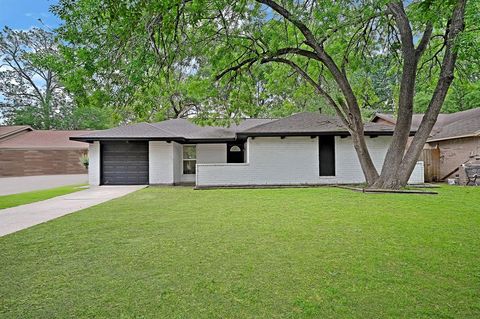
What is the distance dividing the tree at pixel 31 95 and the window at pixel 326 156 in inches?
1040

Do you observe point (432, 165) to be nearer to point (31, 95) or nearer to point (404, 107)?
point (404, 107)

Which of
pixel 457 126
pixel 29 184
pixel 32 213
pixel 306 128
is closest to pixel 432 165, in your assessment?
pixel 457 126

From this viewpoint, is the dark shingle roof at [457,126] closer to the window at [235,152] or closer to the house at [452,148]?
the house at [452,148]

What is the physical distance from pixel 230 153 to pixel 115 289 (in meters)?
14.5

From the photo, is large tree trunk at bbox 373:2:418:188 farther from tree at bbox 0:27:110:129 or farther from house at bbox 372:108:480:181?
tree at bbox 0:27:110:129

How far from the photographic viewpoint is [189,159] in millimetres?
17484

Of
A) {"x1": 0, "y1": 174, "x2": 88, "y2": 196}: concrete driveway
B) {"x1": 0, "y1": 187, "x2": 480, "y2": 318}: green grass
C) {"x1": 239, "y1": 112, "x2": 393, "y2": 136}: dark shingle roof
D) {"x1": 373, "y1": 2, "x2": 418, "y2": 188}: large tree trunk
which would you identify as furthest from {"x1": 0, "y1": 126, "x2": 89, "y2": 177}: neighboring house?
{"x1": 373, "y1": 2, "x2": 418, "y2": 188}: large tree trunk

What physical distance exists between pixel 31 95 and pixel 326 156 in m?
36.9

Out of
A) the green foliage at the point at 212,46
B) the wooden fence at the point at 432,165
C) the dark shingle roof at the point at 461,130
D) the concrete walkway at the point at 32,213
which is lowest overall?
the concrete walkway at the point at 32,213

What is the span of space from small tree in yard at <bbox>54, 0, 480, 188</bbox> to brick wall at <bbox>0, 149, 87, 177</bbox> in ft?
72.0

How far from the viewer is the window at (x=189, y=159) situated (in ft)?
57.2

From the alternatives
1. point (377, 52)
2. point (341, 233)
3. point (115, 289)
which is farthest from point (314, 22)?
point (115, 289)

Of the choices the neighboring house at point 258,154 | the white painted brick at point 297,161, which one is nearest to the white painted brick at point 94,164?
the neighboring house at point 258,154

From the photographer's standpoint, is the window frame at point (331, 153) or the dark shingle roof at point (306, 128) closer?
the dark shingle roof at point (306, 128)
